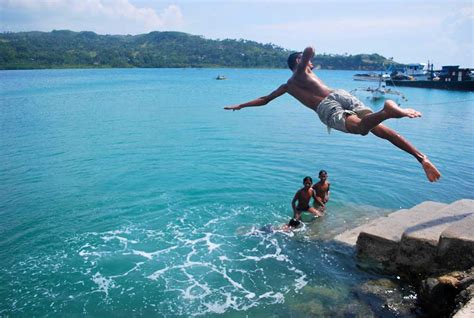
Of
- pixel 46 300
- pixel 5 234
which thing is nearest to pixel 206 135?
pixel 5 234

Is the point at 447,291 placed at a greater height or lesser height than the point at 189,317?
greater

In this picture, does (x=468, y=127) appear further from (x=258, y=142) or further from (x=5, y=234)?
(x=5, y=234)

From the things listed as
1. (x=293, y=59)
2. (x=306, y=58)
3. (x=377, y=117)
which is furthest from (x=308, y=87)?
(x=377, y=117)

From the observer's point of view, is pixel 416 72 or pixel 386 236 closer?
pixel 386 236

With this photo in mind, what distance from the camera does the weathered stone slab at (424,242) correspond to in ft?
26.1

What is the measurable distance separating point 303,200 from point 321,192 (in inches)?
37.5

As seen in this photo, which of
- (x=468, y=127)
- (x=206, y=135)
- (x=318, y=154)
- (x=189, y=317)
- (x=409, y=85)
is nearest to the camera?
(x=189, y=317)

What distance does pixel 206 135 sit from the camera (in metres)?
26.5

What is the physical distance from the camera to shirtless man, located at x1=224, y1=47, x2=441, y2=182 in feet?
20.7

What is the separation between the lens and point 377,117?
6.09 m

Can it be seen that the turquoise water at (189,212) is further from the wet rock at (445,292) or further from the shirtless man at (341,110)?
the shirtless man at (341,110)

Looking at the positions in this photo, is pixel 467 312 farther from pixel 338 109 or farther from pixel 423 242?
pixel 338 109

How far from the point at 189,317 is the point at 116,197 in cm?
778

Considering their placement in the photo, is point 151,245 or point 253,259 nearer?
point 253,259
